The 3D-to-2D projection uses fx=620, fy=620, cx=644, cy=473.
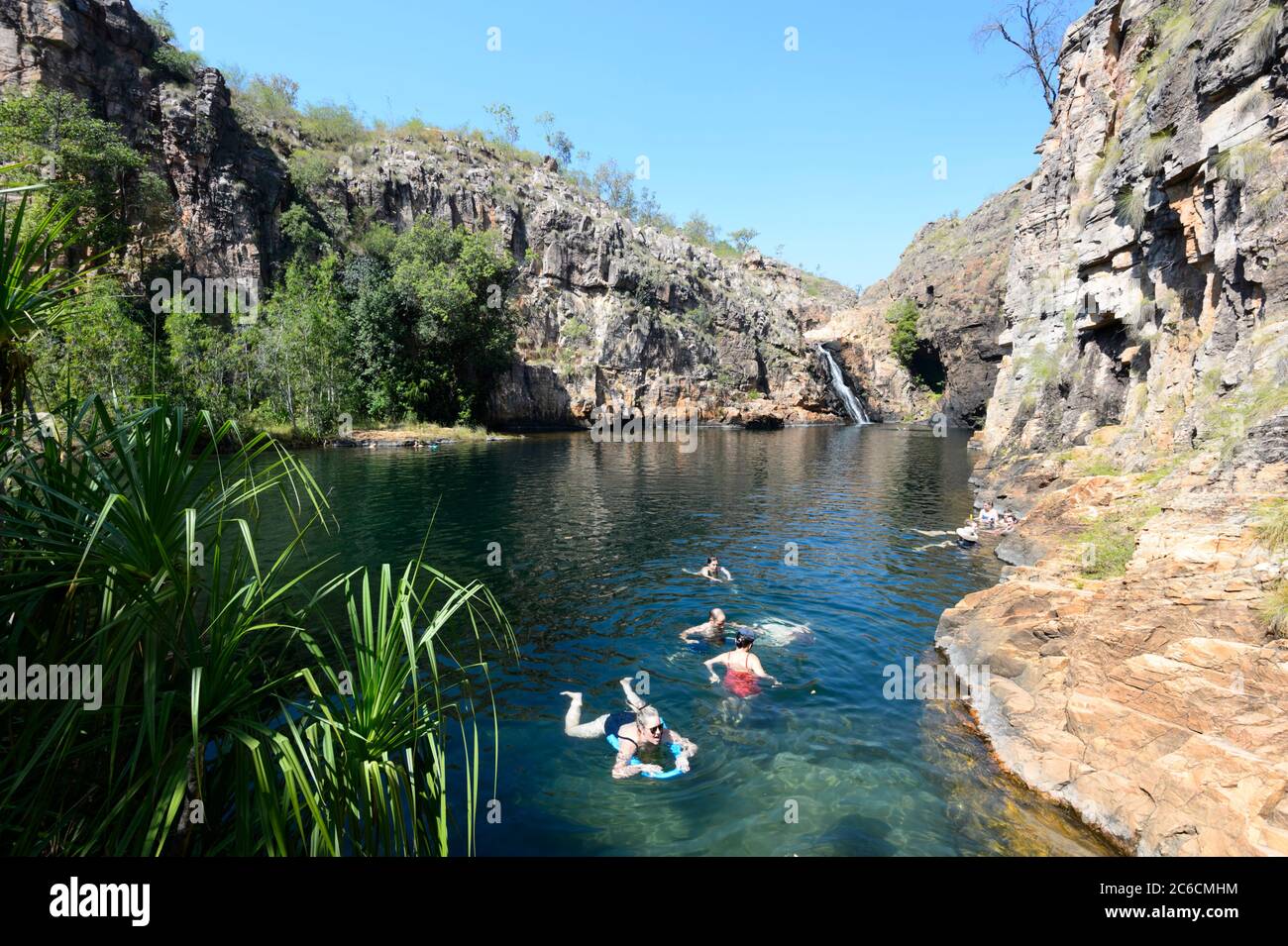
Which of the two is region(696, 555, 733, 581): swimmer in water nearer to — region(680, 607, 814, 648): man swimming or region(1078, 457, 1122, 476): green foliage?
region(680, 607, 814, 648): man swimming

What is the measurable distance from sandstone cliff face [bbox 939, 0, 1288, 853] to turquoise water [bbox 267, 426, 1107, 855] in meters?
1.06

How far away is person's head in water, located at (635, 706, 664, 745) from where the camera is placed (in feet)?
27.3

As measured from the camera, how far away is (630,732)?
8.59 metres

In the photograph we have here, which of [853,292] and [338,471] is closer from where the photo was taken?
[338,471]

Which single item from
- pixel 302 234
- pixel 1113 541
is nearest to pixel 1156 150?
pixel 1113 541

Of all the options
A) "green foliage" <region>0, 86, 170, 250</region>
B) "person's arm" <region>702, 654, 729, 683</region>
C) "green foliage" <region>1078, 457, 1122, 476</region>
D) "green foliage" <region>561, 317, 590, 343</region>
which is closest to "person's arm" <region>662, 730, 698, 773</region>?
"person's arm" <region>702, 654, 729, 683</region>

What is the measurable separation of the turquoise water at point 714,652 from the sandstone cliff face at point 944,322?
4238cm

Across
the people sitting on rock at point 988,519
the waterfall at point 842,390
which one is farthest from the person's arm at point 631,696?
the waterfall at point 842,390

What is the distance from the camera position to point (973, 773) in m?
7.98

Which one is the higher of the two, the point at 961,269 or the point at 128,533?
the point at 961,269

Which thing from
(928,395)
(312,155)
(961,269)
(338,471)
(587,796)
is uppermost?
(312,155)
